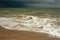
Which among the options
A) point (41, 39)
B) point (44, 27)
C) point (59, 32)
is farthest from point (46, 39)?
point (44, 27)

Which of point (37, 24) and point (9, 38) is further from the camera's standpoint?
point (37, 24)

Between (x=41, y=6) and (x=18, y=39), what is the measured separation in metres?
23.7

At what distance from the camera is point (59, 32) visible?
9.54 metres

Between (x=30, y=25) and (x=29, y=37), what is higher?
(x=30, y=25)

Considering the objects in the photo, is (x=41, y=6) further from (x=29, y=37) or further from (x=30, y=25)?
(x=29, y=37)

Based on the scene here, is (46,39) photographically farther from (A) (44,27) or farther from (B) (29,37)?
(A) (44,27)

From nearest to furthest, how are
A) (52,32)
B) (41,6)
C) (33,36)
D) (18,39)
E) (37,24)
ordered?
(18,39) → (33,36) → (52,32) → (37,24) → (41,6)

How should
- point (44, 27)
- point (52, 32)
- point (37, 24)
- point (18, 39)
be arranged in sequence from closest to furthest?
point (18, 39) → point (52, 32) → point (44, 27) → point (37, 24)

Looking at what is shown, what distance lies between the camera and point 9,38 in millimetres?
7863

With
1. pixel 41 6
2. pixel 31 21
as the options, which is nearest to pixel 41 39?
pixel 31 21

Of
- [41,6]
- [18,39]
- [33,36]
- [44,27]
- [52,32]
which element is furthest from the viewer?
[41,6]

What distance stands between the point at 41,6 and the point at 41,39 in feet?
76.9

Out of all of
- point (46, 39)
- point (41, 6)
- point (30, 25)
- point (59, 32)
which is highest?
point (41, 6)

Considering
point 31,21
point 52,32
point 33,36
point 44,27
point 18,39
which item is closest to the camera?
point 18,39
